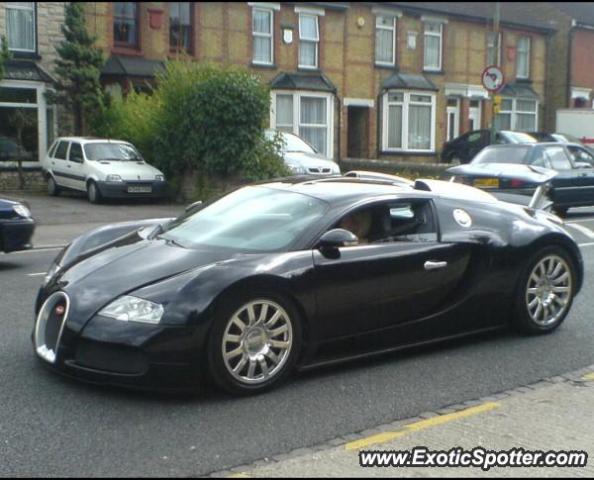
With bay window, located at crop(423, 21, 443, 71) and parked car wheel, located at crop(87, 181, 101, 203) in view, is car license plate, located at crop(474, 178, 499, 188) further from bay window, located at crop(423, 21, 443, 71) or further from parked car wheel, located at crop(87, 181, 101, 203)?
bay window, located at crop(423, 21, 443, 71)

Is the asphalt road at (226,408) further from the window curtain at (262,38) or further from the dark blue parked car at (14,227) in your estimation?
the window curtain at (262,38)

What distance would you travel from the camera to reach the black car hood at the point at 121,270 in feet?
17.7

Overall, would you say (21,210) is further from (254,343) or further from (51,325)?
(254,343)

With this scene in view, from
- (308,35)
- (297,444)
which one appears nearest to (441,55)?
(308,35)

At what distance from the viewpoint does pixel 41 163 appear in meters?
25.6

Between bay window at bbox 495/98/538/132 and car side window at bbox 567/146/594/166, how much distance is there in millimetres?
19451

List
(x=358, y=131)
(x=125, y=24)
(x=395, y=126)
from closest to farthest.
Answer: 1. (x=125, y=24)
2. (x=358, y=131)
3. (x=395, y=126)

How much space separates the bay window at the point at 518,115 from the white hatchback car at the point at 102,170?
20.5m

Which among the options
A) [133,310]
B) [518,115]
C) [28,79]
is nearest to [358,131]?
[518,115]

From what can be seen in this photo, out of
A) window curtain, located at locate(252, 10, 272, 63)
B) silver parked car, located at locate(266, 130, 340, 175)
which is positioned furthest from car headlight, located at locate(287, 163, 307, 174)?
window curtain, located at locate(252, 10, 272, 63)

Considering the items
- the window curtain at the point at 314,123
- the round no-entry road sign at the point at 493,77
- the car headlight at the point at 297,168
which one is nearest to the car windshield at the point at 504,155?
the round no-entry road sign at the point at 493,77

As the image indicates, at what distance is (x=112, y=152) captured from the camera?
2161 cm

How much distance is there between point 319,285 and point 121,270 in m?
1.25

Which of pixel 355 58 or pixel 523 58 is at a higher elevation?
pixel 523 58
